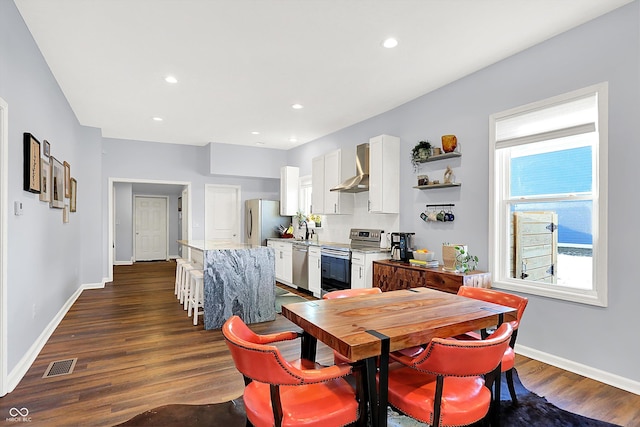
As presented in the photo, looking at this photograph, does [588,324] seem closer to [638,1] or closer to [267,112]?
[638,1]

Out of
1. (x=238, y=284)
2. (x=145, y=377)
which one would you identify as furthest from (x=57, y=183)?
(x=145, y=377)

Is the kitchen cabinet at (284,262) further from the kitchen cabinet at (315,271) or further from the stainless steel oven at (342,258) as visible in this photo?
the stainless steel oven at (342,258)

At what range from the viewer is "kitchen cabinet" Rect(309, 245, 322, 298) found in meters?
5.50

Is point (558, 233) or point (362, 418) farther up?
point (558, 233)

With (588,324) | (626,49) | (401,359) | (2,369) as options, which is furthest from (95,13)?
(588,324)

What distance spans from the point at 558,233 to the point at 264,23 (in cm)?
323

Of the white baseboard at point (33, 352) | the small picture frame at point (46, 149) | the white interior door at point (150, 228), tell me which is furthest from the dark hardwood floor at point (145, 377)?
the white interior door at point (150, 228)

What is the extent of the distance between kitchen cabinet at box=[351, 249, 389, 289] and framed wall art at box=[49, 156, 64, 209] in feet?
11.9

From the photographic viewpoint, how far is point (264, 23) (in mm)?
2840

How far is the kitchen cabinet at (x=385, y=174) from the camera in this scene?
4660mm

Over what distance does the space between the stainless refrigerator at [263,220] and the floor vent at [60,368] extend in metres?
4.37

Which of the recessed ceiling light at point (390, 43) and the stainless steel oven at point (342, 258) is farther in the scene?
the stainless steel oven at point (342, 258)

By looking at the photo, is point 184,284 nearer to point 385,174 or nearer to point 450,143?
point 385,174

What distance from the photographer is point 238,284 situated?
4.23 metres
